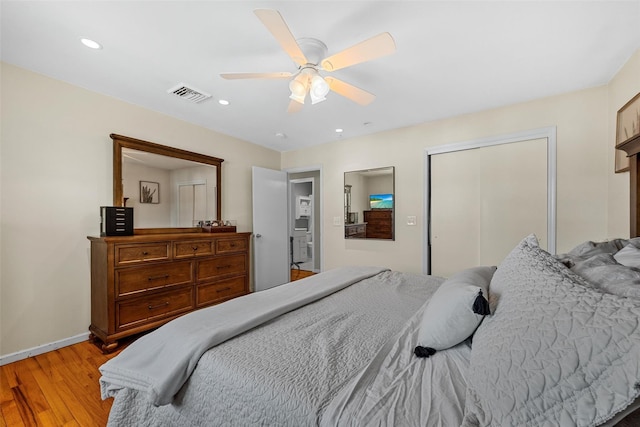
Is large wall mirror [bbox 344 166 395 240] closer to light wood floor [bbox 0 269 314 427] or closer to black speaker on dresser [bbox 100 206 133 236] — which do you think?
black speaker on dresser [bbox 100 206 133 236]

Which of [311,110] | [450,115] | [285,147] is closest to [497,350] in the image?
[311,110]

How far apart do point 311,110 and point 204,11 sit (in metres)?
1.58

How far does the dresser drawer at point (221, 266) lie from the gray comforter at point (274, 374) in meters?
1.95

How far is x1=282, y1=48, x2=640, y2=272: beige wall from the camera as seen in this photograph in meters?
2.40

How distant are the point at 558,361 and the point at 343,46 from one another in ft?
6.63

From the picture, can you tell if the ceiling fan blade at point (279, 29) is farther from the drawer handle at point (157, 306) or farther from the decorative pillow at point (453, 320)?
the drawer handle at point (157, 306)

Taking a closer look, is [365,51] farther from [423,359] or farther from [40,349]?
[40,349]

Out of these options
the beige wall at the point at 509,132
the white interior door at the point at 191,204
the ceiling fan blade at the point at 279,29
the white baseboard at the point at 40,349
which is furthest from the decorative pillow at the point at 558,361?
the white interior door at the point at 191,204

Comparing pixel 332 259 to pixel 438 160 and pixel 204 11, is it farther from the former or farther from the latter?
pixel 204 11

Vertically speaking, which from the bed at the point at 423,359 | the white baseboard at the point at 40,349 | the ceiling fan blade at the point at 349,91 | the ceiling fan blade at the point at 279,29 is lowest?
the white baseboard at the point at 40,349

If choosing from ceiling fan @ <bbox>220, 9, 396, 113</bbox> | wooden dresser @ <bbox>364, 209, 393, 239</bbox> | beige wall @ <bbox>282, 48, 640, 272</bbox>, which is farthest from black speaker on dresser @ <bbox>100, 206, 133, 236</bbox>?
wooden dresser @ <bbox>364, 209, 393, 239</bbox>

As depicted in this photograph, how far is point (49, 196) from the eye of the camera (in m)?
2.30

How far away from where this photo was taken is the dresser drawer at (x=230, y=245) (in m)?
3.22

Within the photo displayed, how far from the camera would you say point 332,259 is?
13.7 feet
